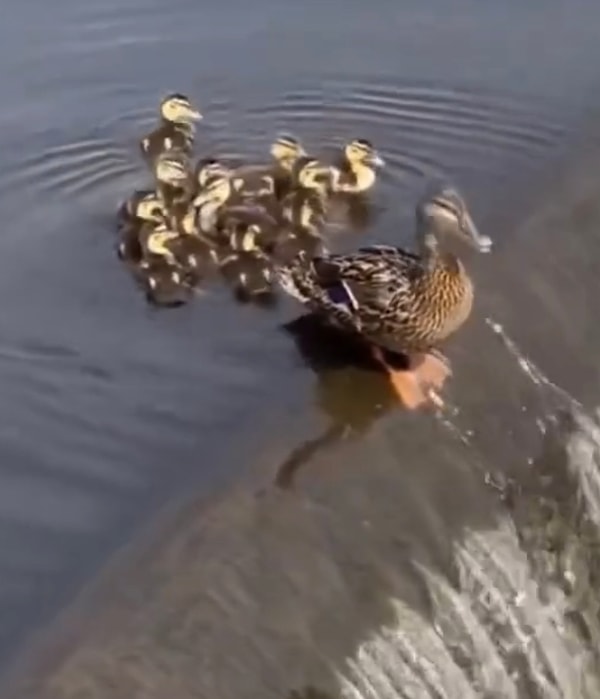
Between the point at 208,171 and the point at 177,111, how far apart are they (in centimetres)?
45

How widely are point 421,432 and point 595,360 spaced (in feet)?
2.11

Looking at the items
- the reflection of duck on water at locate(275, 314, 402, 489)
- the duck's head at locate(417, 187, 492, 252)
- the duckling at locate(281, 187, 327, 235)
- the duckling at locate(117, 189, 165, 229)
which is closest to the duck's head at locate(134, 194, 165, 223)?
the duckling at locate(117, 189, 165, 229)

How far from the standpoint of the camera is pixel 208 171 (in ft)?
17.3

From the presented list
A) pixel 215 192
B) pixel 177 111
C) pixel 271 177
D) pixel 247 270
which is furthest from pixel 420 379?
pixel 177 111

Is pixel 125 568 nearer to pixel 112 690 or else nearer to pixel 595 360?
pixel 112 690

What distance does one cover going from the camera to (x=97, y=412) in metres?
4.34

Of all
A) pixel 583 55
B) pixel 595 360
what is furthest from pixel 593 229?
pixel 583 55

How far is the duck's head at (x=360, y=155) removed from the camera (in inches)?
210

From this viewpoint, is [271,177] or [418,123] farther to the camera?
[418,123]

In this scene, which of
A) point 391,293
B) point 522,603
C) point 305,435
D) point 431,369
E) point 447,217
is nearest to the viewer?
point 305,435

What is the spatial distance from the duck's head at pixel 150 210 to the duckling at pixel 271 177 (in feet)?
0.64

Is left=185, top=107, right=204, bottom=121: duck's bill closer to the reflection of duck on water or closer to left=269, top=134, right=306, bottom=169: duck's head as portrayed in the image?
left=269, top=134, right=306, bottom=169: duck's head

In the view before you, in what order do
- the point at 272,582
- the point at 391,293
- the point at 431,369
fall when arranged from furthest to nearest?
1. the point at 431,369
2. the point at 391,293
3. the point at 272,582

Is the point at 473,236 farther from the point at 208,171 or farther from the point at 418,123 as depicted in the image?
the point at 418,123
